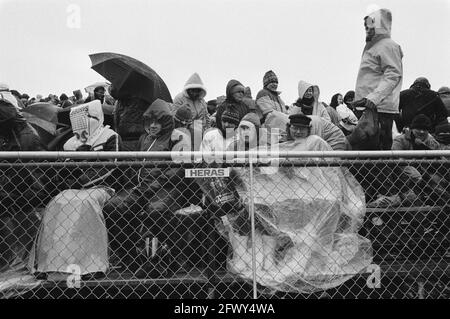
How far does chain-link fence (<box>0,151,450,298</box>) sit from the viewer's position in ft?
15.9

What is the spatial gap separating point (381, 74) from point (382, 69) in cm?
7

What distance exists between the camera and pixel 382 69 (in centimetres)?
674

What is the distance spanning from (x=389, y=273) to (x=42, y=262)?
2886mm

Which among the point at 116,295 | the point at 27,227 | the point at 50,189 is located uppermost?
the point at 50,189

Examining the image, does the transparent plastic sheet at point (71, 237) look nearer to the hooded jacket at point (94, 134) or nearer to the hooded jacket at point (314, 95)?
the hooded jacket at point (94, 134)

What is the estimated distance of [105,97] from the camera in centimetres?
934

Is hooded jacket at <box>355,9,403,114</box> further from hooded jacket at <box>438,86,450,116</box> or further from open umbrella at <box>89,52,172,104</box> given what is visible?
hooded jacket at <box>438,86,450,116</box>

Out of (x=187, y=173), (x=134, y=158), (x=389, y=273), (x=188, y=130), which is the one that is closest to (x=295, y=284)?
(x=389, y=273)

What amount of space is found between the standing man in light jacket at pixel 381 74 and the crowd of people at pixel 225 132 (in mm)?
11

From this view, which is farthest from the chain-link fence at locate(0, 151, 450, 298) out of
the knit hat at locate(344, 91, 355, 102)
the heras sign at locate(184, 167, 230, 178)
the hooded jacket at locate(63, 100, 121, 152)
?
the knit hat at locate(344, 91, 355, 102)

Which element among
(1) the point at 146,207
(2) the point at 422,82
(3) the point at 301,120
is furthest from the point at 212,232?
(2) the point at 422,82

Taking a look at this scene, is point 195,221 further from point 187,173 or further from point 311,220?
point 311,220

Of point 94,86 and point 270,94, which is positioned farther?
point 94,86

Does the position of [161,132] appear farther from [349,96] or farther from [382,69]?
[349,96]
